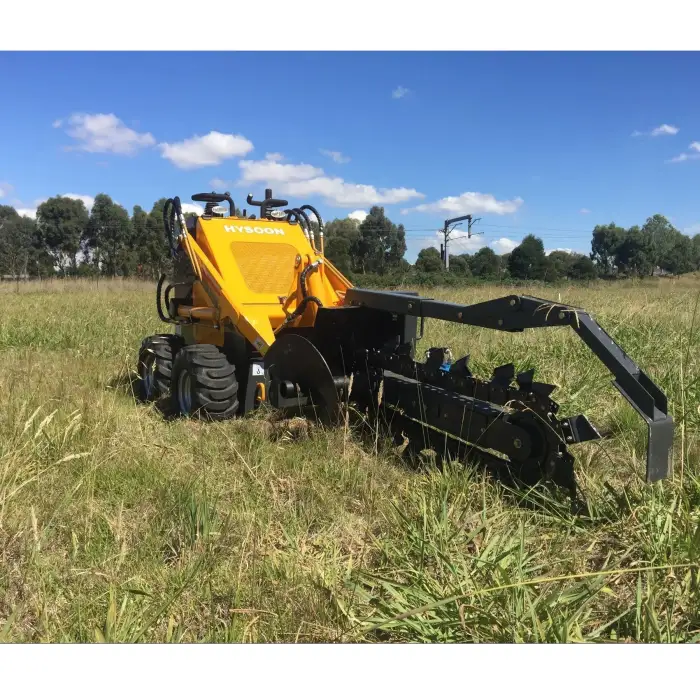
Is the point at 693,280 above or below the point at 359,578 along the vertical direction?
above

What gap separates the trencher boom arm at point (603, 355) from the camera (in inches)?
97.3

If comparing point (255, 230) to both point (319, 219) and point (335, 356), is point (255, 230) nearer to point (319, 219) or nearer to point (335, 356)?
point (319, 219)

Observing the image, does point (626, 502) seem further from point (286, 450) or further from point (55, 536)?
point (55, 536)

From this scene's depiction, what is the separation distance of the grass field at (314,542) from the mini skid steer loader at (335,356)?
237mm

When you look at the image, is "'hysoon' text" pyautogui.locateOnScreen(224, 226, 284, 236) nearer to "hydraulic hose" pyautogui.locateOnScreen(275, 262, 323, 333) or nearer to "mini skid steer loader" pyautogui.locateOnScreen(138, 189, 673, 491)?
"mini skid steer loader" pyautogui.locateOnScreen(138, 189, 673, 491)

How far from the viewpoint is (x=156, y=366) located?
5.34 metres

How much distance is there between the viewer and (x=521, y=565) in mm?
2188

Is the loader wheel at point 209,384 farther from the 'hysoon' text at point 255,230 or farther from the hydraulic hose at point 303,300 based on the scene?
the 'hysoon' text at point 255,230

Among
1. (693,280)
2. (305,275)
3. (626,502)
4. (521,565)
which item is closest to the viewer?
(521,565)

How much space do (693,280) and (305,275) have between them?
39.0 ft

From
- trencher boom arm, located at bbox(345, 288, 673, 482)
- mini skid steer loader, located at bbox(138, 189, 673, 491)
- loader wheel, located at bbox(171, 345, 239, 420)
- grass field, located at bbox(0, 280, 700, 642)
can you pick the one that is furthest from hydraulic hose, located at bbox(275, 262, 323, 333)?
trencher boom arm, located at bbox(345, 288, 673, 482)

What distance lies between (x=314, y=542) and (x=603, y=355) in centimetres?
156

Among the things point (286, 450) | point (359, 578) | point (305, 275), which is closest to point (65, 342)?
point (305, 275)

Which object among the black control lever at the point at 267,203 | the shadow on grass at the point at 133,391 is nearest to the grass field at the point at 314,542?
the shadow on grass at the point at 133,391
